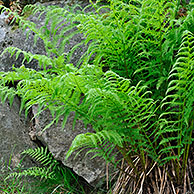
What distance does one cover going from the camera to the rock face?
77.5 inches

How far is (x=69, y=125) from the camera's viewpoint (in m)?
2.08

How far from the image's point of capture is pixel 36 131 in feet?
7.03

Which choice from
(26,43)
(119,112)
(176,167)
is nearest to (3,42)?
(26,43)

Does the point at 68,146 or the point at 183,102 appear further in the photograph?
the point at 68,146

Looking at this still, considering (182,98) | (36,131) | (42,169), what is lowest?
(42,169)

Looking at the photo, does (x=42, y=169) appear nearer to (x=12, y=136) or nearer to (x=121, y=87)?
(x=12, y=136)

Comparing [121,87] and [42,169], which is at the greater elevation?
[121,87]

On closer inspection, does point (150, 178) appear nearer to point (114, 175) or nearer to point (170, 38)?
point (114, 175)

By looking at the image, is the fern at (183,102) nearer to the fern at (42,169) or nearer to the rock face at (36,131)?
the rock face at (36,131)

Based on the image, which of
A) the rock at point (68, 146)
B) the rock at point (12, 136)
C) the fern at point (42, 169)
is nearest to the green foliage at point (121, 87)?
the rock at point (68, 146)

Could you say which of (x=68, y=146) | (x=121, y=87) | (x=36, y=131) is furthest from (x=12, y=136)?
(x=121, y=87)

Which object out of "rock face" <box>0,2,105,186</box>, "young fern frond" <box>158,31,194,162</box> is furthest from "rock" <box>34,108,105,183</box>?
"young fern frond" <box>158,31,194,162</box>

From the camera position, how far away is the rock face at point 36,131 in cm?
197

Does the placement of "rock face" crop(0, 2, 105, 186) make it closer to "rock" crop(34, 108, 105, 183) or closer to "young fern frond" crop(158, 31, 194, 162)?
"rock" crop(34, 108, 105, 183)
